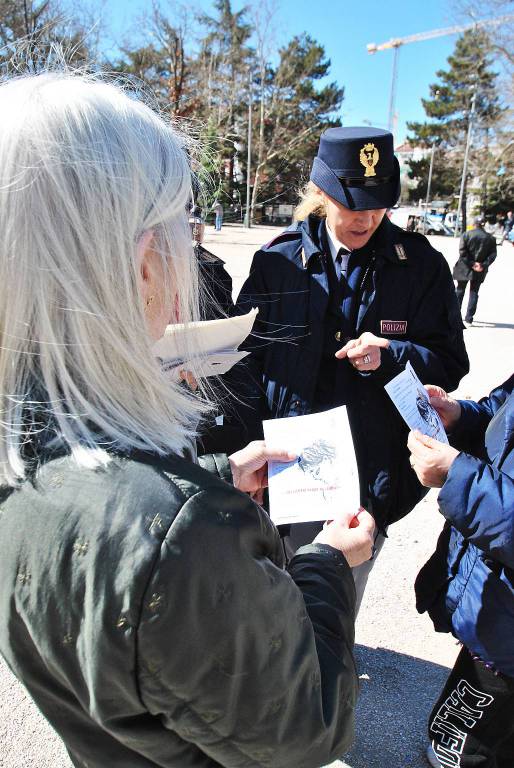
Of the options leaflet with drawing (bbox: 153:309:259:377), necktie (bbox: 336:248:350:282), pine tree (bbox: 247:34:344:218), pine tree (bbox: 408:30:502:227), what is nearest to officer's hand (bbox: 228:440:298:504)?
leaflet with drawing (bbox: 153:309:259:377)

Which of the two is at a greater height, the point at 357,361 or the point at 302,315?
the point at 302,315

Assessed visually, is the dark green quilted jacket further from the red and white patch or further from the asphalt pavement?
the asphalt pavement

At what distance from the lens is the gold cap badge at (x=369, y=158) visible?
195 centimetres

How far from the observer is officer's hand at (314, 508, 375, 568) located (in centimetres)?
117

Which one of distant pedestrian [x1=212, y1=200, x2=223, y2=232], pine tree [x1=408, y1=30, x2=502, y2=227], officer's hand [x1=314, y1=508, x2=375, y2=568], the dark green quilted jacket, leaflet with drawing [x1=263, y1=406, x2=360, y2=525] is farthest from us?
pine tree [x1=408, y1=30, x2=502, y2=227]

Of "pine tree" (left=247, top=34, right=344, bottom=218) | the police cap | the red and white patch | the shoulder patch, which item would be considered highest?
"pine tree" (left=247, top=34, right=344, bottom=218)

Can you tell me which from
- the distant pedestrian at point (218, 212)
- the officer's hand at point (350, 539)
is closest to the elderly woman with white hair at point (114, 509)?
the officer's hand at point (350, 539)

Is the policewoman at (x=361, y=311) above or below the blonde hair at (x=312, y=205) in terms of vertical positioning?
below

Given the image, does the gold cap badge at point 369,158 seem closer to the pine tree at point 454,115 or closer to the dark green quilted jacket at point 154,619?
the dark green quilted jacket at point 154,619

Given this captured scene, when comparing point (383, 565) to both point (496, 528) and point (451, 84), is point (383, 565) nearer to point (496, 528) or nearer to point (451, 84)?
point (496, 528)

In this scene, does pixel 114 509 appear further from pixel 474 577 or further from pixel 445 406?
pixel 445 406

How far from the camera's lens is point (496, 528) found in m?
1.42

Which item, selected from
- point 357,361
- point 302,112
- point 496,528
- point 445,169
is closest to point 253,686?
point 496,528

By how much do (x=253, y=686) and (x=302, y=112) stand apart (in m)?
48.1
